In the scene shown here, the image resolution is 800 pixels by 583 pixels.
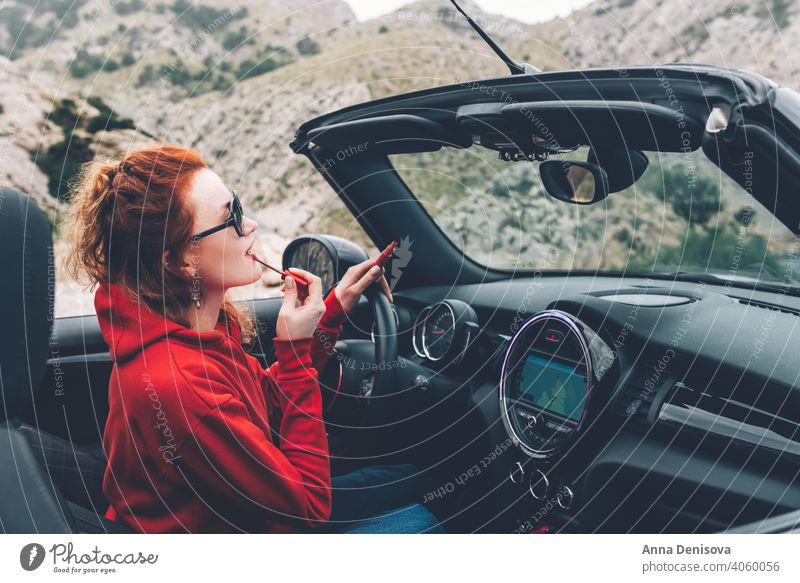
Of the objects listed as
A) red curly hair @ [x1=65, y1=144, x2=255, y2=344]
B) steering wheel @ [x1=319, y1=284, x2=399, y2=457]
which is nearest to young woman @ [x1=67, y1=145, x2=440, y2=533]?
red curly hair @ [x1=65, y1=144, x2=255, y2=344]

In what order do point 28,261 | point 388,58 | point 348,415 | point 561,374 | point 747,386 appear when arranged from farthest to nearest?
1. point 388,58
2. point 348,415
3. point 561,374
4. point 747,386
5. point 28,261

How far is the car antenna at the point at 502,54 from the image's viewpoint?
5.83ft

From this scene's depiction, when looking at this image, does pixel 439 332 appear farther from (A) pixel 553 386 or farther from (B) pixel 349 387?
(A) pixel 553 386

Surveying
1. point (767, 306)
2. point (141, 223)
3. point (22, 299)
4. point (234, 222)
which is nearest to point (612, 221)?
point (767, 306)

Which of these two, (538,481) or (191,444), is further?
(538,481)

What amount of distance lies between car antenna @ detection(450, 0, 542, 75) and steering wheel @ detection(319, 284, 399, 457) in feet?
3.68

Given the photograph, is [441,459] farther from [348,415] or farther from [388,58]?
[388,58]

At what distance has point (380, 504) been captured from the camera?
2.36 m

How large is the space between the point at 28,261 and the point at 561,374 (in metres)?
1.52

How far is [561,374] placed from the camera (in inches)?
86.7

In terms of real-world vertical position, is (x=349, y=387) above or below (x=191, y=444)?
below

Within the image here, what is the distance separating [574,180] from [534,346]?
1.92ft

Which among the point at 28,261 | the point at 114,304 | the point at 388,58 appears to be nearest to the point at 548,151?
the point at 114,304

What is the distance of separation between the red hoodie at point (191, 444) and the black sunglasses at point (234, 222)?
242 mm
